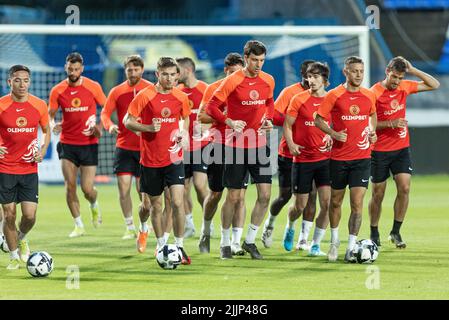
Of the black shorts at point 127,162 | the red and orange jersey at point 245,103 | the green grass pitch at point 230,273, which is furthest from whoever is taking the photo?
the black shorts at point 127,162

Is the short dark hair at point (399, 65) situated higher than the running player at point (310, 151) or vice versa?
the short dark hair at point (399, 65)

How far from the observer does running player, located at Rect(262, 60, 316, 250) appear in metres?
Result: 13.7

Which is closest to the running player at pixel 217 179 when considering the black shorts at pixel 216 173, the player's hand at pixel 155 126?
the black shorts at pixel 216 173

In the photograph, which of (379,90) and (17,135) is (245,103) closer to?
(379,90)

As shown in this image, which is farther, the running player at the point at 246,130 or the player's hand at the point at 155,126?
the running player at the point at 246,130

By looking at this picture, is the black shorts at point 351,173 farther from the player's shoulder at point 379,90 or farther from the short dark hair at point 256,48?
the player's shoulder at point 379,90

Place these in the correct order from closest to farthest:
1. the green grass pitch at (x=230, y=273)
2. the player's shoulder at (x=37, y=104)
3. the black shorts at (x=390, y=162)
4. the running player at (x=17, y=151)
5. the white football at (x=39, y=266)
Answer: the green grass pitch at (x=230, y=273)
the white football at (x=39, y=266)
the running player at (x=17, y=151)
the player's shoulder at (x=37, y=104)
the black shorts at (x=390, y=162)

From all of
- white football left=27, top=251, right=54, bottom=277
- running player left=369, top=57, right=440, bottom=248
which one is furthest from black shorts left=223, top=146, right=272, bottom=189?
white football left=27, top=251, right=54, bottom=277

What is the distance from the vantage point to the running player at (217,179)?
12844mm

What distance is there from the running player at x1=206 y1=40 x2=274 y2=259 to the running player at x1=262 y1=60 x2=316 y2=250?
997mm

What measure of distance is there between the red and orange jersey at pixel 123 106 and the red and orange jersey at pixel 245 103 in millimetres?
2578
